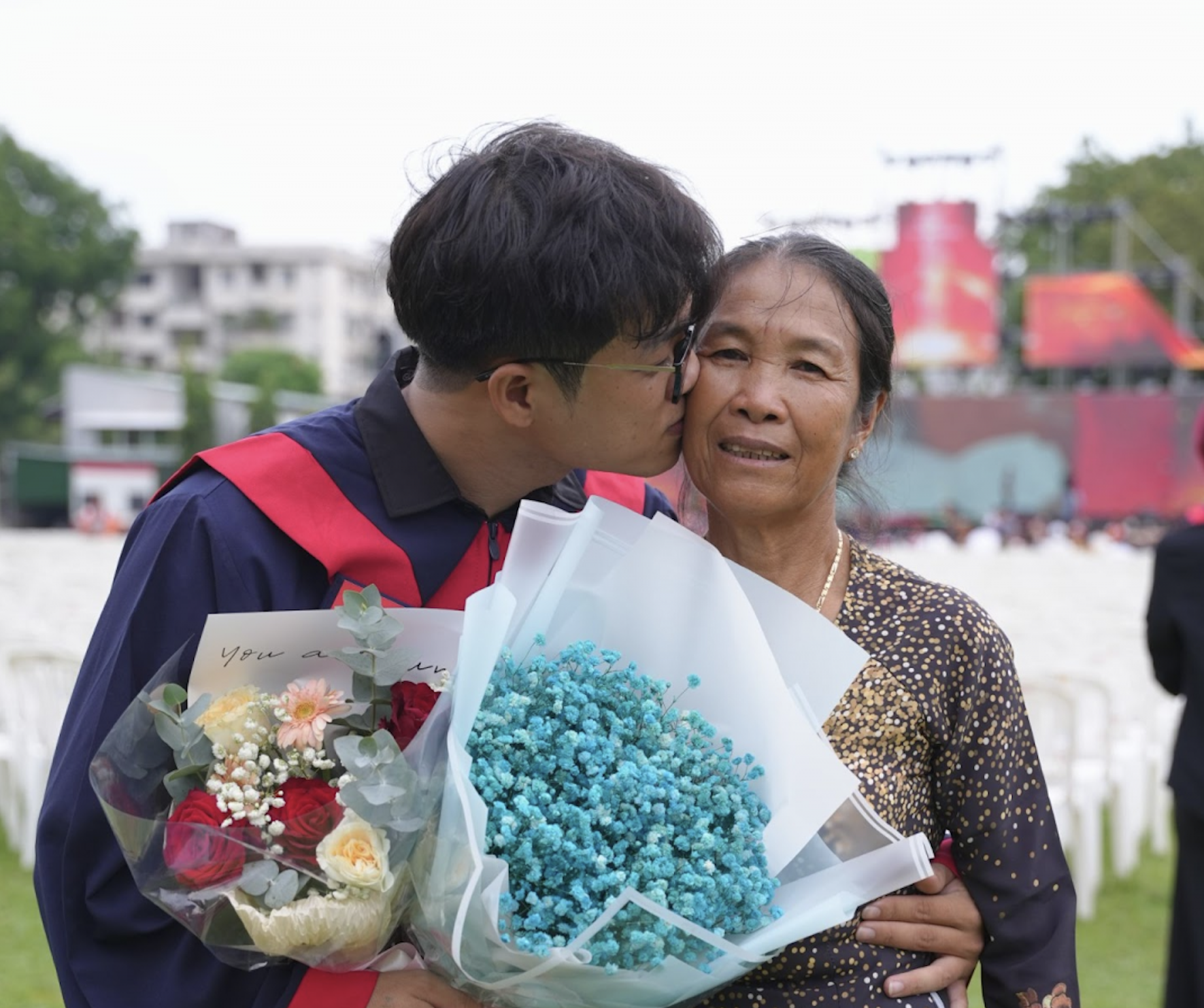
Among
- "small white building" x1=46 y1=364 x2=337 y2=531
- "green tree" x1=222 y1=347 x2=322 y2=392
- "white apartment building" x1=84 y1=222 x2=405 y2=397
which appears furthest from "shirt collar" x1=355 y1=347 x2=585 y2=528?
"white apartment building" x1=84 y1=222 x2=405 y2=397

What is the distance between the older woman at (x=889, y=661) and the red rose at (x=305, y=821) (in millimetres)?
796

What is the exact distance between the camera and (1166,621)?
14.0 feet

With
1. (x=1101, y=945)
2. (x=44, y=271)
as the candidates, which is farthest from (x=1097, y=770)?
(x=44, y=271)

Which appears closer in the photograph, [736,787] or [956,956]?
[736,787]

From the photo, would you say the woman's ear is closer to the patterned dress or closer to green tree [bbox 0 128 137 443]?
the patterned dress

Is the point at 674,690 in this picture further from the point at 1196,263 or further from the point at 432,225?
the point at 1196,263

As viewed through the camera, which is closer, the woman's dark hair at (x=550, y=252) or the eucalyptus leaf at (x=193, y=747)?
the eucalyptus leaf at (x=193, y=747)

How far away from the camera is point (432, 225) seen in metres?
1.84

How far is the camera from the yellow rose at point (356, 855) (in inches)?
53.5

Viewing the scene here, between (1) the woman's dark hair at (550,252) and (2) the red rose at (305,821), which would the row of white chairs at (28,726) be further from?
(2) the red rose at (305,821)

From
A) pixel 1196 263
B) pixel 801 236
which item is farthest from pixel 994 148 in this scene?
pixel 801 236

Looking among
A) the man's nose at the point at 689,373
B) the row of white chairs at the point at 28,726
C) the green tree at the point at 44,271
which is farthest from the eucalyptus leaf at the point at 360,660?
the green tree at the point at 44,271

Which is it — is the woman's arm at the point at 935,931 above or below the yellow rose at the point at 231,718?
below

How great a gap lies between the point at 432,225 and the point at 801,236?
0.60 metres
